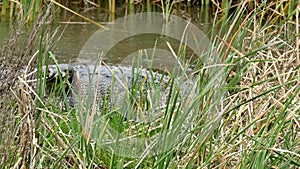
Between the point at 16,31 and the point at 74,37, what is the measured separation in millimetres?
2797

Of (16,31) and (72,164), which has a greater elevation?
(16,31)

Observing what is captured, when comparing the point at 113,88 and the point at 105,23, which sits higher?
the point at 105,23

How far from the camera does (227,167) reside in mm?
1765

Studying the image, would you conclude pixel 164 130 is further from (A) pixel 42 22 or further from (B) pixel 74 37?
(B) pixel 74 37

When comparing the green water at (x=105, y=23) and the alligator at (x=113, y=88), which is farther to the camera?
the green water at (x=105, y=23)

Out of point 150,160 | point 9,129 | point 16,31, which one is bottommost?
point 150,160

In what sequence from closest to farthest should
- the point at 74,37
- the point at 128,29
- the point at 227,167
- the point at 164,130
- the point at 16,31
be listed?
the point at 164,130 < the point at 16,31 < the point at 227,167 < the point at 74,37 < the point at 128,29

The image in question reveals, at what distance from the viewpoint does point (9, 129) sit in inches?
62.6

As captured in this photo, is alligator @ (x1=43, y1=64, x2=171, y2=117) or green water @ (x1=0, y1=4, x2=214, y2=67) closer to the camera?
alligator @ (x1=43, y1=64, x2=171, y2=117)

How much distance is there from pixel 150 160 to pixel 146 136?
0.25 feet

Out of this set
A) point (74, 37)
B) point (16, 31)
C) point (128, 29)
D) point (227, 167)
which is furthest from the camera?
point (128, 29)

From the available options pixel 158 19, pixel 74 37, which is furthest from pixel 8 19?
pixel 158 19

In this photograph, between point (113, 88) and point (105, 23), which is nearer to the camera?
point (113, 88)

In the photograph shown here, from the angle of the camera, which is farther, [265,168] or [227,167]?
[227,167]
